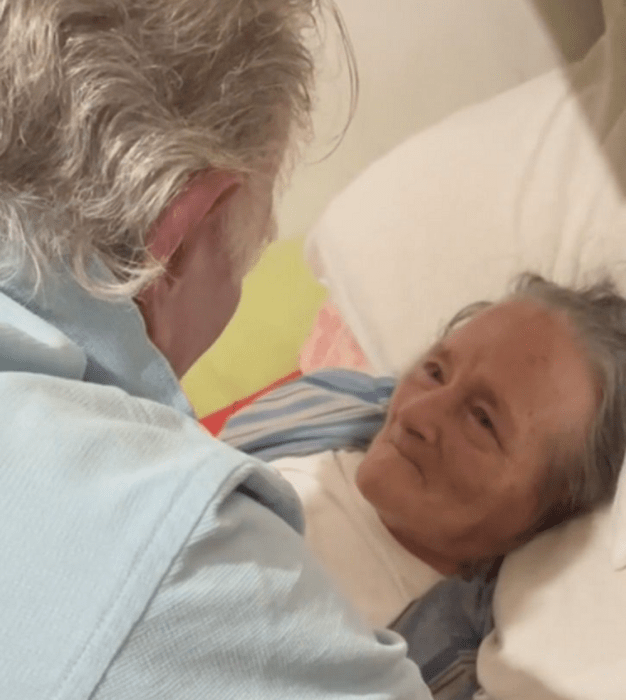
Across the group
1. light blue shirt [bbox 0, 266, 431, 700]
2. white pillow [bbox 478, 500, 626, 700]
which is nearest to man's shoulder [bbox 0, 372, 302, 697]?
light blue shirt [bbox 0, 266, 431, 700]

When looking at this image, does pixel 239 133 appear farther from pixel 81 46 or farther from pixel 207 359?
pixel 207 359

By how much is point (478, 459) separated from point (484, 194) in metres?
0.41

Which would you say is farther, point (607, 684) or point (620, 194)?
point (620, 194)

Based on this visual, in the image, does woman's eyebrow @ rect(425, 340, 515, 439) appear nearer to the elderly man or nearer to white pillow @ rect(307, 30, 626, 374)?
white pillow @ rect(307, 30, 626, 374)

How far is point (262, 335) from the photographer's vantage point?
141cm

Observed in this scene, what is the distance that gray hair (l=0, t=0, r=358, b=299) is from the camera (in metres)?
0.48

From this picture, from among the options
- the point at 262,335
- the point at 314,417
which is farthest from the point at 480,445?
the point at 262,335

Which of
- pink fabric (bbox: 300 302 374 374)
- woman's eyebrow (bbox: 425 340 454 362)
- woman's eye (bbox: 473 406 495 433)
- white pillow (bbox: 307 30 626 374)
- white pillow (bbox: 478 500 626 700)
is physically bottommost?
white pillow (bbox: 478 500 626 700)

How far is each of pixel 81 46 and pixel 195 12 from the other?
63mm

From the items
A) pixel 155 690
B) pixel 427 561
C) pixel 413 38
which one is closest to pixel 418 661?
pixel 427 561

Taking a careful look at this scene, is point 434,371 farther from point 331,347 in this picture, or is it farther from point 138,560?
point 138,560

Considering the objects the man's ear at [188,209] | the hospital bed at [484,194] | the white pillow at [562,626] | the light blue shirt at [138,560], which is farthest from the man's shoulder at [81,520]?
the hospital bed at [484,194]

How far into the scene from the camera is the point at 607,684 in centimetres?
85

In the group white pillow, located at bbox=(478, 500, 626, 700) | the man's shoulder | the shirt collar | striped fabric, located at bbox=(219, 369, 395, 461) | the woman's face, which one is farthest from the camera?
striped fabric, located at bbox=(219, 369, 395, 461)
